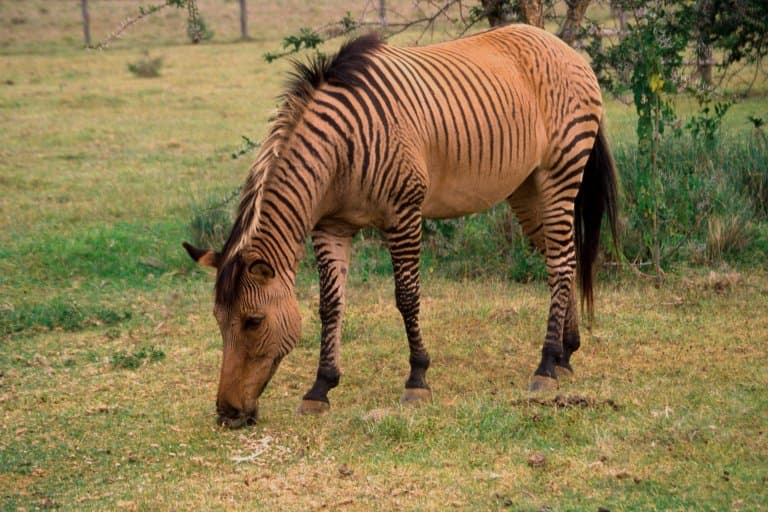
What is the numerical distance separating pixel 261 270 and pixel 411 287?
1018mm

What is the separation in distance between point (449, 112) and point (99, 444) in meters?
2.72

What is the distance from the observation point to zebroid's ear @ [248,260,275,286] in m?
5.25

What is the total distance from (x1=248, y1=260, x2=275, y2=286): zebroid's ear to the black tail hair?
97.5 inches

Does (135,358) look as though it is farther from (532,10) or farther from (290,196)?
(532,10)

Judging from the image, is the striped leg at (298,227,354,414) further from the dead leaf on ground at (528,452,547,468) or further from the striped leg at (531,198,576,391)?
the dead leaf on ground at (528,452,547,468)

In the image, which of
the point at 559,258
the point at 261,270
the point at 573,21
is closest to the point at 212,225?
the point at 573,21

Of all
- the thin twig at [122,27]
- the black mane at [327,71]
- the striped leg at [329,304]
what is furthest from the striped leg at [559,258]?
the thin twig at [122,27]

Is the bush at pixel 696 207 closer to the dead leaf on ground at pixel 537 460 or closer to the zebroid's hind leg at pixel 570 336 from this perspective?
the zebroid's hind leg at pixel 570 336

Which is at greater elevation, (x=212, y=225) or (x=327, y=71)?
(x=327, y=71)

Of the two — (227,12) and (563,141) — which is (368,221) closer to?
(563,141)

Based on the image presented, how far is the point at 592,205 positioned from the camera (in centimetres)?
697

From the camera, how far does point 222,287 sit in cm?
530

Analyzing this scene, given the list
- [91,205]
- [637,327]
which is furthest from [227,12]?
[637,327]

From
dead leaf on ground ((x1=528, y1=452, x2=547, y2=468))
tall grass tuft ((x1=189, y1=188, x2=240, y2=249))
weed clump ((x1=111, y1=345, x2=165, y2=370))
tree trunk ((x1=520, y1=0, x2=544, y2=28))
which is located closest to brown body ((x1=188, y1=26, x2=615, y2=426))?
dead leaf on ground ((x1=528, y1=452, x2=547, y2=468))
